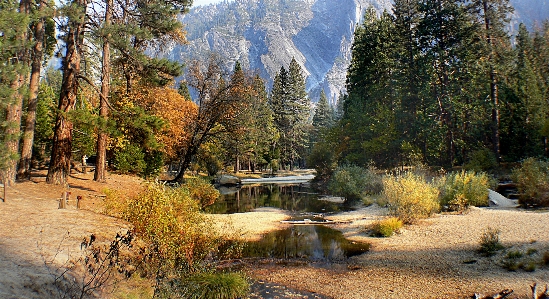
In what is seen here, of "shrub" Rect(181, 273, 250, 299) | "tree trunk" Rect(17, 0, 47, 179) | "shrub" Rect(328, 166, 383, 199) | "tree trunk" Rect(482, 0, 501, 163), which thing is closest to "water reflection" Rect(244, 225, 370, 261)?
"shrub" Rect(181, 273, 250, 299)

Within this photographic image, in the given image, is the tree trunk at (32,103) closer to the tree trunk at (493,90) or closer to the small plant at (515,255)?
the small plant at (515,255)

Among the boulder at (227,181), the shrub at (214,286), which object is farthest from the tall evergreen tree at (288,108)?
the shrub at (214,286)

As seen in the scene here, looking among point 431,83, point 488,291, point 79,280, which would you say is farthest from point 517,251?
point 431,83

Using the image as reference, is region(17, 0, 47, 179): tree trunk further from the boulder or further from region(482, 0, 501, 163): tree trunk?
region(482, 0, 501, 163): tree trunk

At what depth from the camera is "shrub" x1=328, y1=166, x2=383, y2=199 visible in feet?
79.2

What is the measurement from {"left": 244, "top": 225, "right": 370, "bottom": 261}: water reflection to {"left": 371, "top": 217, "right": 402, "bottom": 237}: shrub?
3.71 ft

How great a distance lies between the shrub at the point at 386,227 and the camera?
12.9m

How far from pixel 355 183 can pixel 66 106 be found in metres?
17.2

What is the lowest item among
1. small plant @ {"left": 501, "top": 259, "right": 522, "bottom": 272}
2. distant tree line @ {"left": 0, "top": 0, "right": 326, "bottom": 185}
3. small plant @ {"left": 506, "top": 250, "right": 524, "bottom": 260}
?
small plant @ {"left": 501, "top": 259, "right": 522, "bottom": 272}

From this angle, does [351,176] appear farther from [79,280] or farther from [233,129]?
[79,280]

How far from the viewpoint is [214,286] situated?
24.3 ft

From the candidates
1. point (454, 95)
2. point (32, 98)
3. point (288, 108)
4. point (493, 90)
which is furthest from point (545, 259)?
point (288, 108)

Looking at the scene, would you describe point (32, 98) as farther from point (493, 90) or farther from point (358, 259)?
point (493, 90)

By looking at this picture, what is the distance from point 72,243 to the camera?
8219mm
